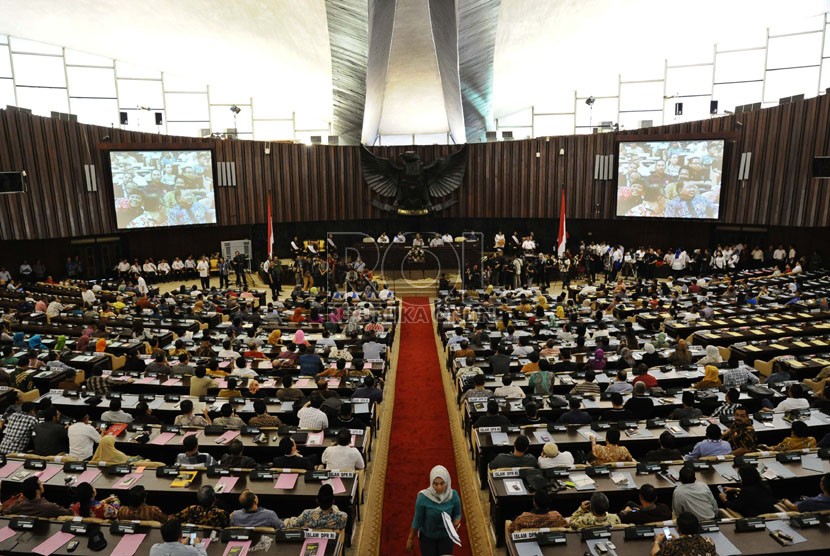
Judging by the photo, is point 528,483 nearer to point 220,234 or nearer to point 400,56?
point 400,56

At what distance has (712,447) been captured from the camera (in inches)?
217

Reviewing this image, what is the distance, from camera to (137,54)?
21.9 metres

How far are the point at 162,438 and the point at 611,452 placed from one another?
16.5 feet

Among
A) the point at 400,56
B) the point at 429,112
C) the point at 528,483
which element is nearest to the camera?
A: the point at 528,483

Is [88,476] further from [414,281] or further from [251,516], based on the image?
[414,281]

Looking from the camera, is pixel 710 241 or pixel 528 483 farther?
pixel 710 241

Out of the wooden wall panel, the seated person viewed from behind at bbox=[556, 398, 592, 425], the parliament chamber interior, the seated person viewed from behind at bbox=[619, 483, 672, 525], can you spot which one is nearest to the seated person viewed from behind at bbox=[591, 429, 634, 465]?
the parliament chamber interior

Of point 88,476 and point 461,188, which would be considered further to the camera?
point 461,188

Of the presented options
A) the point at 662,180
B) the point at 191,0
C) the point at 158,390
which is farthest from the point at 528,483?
the point at 662,180

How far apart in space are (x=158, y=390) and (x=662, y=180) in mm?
19636

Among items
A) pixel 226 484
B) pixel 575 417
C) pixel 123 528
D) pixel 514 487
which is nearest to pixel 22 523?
pixel 123 528

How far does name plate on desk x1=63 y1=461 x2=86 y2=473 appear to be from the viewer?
17.6ft

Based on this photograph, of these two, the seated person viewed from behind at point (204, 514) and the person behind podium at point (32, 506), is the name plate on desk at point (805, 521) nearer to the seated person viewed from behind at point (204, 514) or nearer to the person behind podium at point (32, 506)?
the seated person viewed from behind at point (204, 514)

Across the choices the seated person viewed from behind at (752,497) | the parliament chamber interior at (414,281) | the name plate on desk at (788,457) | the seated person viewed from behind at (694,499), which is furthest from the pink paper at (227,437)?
the name plate on desk at (788,457)
